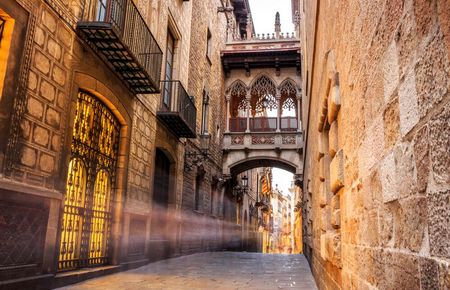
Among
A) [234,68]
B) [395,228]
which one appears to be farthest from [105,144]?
[234,68]

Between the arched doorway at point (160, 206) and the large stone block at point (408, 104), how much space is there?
964cm

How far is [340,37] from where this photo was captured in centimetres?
300

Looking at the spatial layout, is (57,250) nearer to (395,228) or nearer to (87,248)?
(87,248)

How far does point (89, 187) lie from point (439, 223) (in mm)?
7023

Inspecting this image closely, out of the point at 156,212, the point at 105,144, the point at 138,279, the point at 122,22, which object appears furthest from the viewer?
the point at 156,212

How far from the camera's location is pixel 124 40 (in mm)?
7500

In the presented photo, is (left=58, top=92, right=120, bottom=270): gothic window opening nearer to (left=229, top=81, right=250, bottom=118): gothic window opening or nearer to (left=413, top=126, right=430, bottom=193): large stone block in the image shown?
(left=413, top=126, right=430, bottom=193): large stone block

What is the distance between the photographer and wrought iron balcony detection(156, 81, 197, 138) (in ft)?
36.7

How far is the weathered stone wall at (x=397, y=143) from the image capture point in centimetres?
105

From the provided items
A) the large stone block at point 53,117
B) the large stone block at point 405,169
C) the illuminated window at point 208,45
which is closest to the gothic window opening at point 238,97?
the illuminated window at point 208,45

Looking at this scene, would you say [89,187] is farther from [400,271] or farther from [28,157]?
[400,271]

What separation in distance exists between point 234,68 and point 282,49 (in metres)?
2.72

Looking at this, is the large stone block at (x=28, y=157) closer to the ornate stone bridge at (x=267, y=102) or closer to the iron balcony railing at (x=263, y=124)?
the ornate stone bridge at (x=267, y=102)

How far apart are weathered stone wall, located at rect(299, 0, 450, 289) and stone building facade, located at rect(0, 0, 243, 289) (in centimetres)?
413
